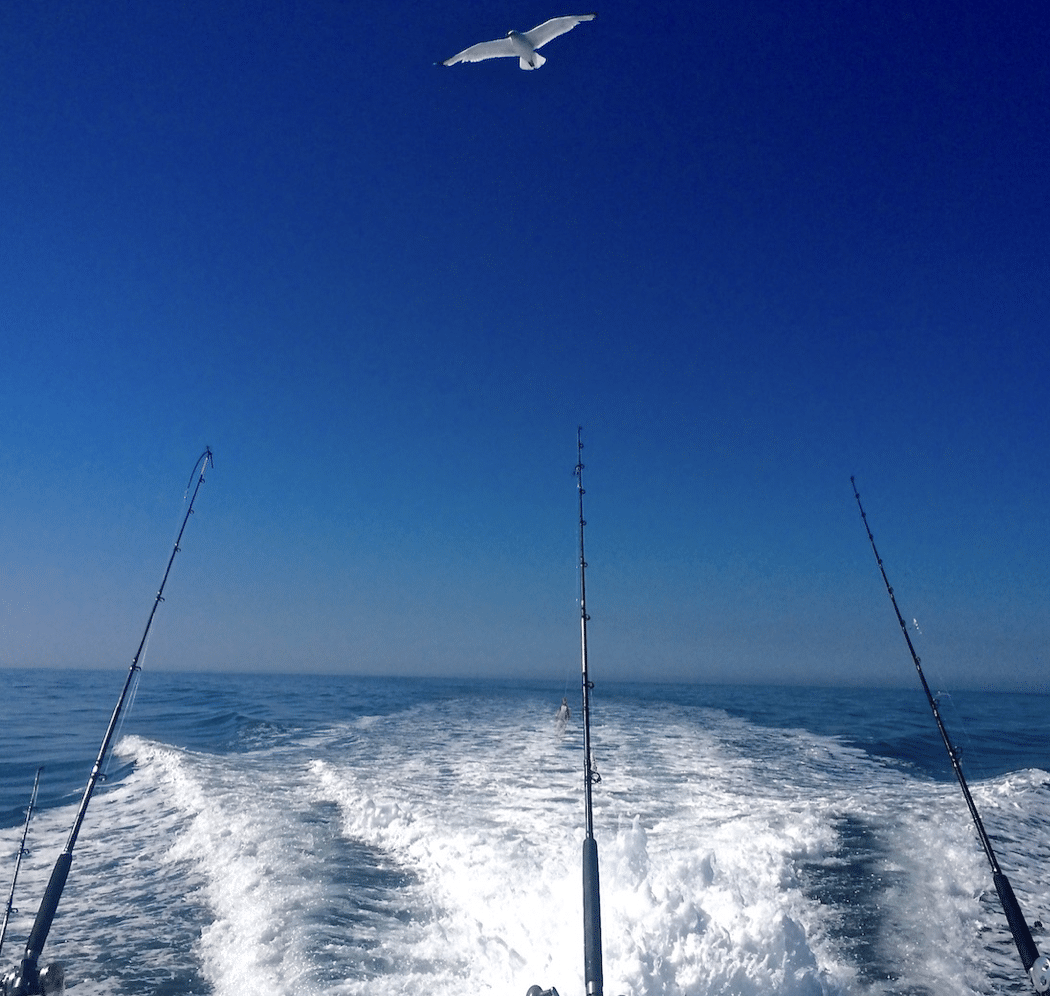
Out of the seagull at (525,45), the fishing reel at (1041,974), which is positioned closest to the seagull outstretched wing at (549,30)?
the seagull at (525,45)

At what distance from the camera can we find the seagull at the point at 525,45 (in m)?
6.62

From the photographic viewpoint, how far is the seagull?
6625 mm

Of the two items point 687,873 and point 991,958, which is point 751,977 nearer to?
point 687,873

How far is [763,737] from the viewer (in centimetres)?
1827

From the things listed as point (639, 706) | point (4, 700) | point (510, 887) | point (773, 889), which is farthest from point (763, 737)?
point (4, 700)

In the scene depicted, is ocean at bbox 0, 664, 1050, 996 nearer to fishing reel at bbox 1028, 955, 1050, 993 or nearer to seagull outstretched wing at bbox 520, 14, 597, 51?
fishing reel at bbox 1028, 955, 1050, 993

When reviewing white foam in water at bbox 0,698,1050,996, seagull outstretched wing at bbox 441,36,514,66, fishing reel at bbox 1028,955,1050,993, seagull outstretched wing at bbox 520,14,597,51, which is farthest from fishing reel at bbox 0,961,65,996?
seagull outstretched wing at bbox 520,14,597,51

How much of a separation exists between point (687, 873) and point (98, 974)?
5.87m

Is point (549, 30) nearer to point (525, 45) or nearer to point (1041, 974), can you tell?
point (525, 45)

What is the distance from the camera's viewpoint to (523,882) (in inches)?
267

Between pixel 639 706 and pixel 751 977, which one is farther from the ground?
pixel 639 706

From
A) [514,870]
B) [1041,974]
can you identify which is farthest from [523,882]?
[1041,974]

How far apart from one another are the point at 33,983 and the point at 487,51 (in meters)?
9.55

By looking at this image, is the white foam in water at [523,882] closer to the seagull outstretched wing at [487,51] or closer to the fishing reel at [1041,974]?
the fishing reel at [1041,974]
